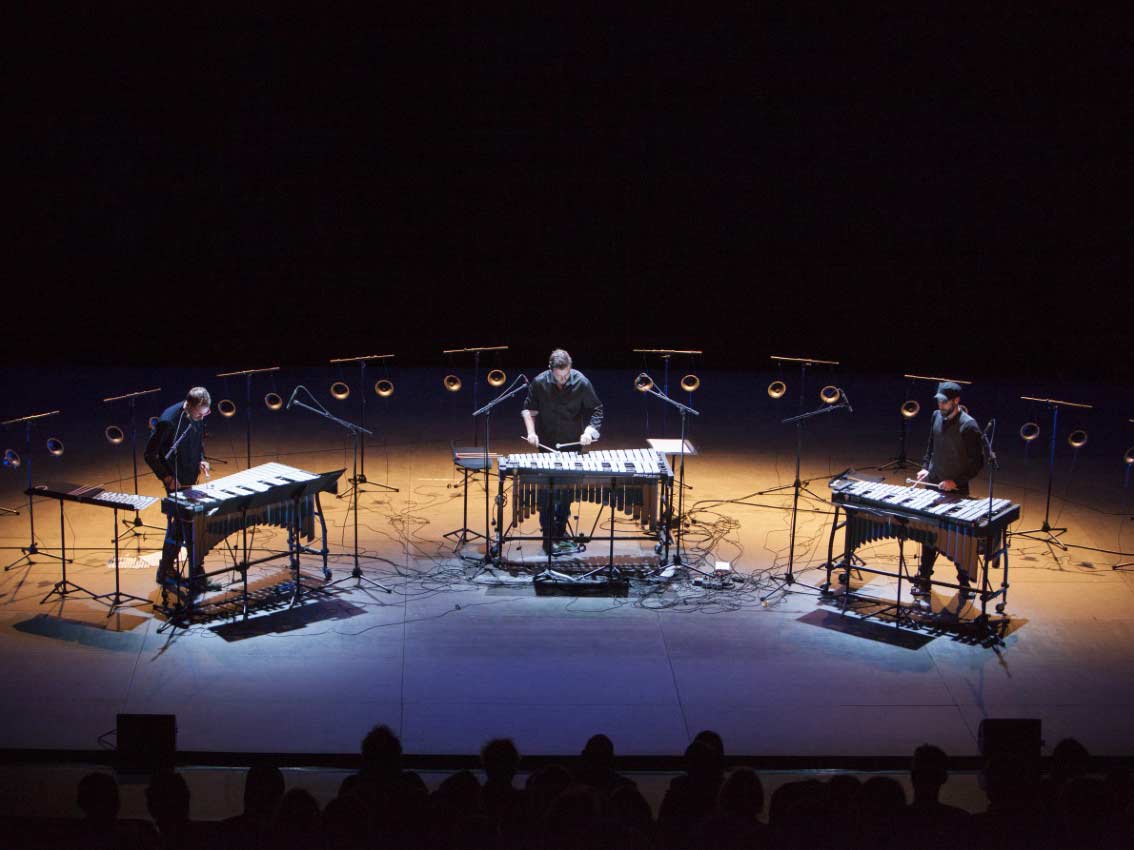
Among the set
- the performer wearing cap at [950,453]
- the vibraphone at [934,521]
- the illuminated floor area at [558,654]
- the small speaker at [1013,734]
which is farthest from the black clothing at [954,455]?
the small speaker at [1013,734]

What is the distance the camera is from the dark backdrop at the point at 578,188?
14.8m

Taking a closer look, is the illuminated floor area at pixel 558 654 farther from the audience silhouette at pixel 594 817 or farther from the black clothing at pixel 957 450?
the audience silhouette at pixel 594 817

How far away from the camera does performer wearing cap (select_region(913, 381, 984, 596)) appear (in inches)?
324

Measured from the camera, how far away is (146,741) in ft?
18.9

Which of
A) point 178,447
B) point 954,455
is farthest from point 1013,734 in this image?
point 178,447

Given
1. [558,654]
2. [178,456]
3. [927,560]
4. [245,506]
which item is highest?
[178,456]

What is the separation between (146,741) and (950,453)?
5.95 m

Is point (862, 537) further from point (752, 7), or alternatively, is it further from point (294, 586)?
point (752, 7)

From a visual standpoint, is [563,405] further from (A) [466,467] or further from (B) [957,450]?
(B) [957,450]

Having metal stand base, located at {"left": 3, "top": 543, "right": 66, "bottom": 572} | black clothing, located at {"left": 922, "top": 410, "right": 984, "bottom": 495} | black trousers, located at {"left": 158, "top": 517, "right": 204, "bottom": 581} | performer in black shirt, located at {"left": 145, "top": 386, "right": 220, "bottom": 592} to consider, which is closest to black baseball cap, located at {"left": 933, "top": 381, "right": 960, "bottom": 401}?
black clothing, located at {"left": 922, "top": 410, "right": 984, "bottom": 495}

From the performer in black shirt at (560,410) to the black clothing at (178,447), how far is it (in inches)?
105

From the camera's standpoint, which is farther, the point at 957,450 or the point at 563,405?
the point at 563,405

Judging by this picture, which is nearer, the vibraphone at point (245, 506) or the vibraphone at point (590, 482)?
the vibraphone at point (245, 506)

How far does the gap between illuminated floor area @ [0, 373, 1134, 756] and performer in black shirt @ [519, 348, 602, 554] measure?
70 centimetres
